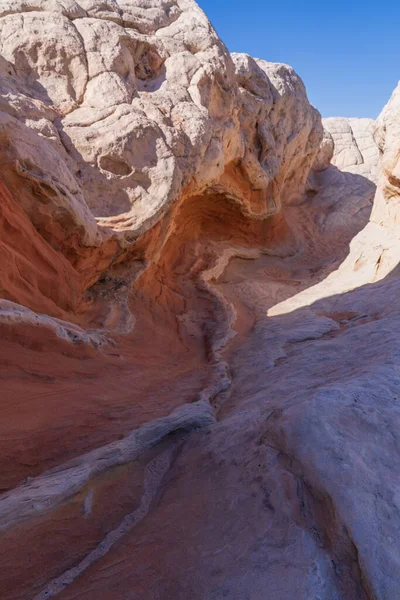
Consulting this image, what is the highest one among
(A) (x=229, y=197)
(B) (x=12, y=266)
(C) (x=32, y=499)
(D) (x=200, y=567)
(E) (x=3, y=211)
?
(A) (x=229, y=197)

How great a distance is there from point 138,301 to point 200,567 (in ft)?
17.6

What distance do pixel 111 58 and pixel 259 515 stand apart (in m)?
7.91

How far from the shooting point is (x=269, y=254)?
12.3 m

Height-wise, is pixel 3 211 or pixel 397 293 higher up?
pixel 3 211

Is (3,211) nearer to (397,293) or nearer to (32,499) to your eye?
(32,499)

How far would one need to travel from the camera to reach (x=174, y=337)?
21.3ft

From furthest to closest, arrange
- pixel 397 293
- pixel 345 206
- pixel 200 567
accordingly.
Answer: pixel 345 206
pixel 397 293
pixel 200 567

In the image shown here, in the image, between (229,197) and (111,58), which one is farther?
(229,197)

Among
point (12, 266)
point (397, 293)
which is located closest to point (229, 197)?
point (397, 293)

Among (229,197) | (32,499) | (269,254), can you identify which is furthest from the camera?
(269,254)

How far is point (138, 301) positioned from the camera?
6887 millimetres

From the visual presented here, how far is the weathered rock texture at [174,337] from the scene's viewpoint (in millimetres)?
1852

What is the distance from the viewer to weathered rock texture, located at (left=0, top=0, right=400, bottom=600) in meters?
1.85

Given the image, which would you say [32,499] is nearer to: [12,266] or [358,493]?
[358,493]
